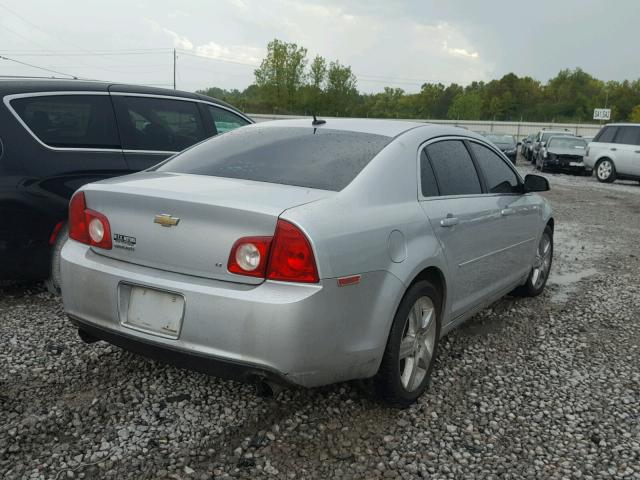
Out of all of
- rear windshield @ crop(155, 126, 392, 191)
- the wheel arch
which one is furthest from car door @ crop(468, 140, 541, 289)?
rear windshield @ crop(155, 126, 392, 191)

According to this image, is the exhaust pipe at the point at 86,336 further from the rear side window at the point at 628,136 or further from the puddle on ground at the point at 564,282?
the rear side window at the point at 628,136

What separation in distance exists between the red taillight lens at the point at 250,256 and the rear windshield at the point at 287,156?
553 mm

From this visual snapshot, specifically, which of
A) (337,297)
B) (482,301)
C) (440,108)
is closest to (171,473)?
(337,297)

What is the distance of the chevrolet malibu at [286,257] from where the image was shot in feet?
8.74

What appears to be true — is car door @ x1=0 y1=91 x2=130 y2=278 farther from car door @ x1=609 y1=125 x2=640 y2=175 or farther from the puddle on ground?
car door @ x1=609 y1=125 x2=640 y2=175

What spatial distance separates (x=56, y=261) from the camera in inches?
189

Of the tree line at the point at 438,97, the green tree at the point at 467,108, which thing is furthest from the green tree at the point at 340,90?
the green tree at the point at 467,108

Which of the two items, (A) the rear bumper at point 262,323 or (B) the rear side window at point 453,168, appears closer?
(A) the rear bumper at point 262,323

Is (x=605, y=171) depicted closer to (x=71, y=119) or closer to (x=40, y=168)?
(x=71, y=119)

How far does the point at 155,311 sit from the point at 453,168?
215 centimetres

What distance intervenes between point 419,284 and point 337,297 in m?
0.70

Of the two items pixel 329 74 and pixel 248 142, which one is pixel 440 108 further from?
pixel 248 142

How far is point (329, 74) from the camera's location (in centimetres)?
10306

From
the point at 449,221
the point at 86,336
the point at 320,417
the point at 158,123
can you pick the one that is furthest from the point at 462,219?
the point at 158,123
